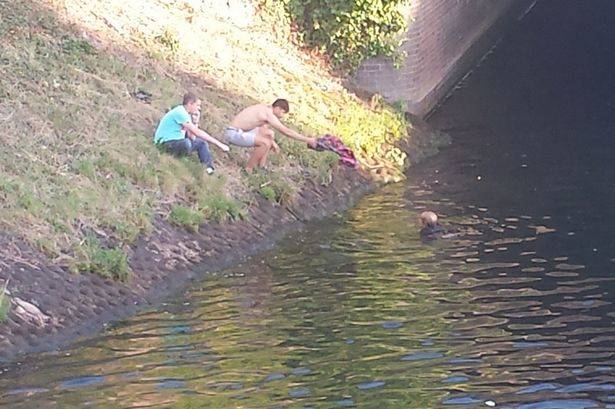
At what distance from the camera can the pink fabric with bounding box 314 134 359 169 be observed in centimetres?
1827

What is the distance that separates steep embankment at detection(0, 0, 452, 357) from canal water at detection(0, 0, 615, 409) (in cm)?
52

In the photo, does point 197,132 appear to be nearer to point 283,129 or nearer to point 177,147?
point 177,147

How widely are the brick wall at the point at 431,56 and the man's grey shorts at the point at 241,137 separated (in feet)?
22.6

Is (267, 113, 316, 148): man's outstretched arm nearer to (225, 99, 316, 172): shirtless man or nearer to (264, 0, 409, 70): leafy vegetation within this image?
(225, 99, 316, 172): shirtless man

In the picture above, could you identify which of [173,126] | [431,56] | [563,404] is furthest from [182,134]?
[431,56]

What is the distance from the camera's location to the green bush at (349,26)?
2409cm

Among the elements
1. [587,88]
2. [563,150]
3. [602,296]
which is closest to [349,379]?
[602,296]

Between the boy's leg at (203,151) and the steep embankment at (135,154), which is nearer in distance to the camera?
the steep embankment at (135,154)

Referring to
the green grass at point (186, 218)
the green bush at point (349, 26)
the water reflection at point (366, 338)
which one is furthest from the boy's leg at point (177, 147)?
the green bush at point (349, 26)

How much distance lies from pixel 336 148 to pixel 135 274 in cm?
547

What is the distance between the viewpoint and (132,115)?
1798cm

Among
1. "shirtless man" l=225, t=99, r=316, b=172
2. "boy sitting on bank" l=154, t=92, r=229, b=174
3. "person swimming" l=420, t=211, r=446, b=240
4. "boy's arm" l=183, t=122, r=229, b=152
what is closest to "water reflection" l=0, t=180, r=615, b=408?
"person swimming" l=420, t=211, r=446, b=240

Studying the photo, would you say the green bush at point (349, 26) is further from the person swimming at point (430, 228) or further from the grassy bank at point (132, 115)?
the person swimming at point (430, 228)

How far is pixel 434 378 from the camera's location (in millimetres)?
10438
